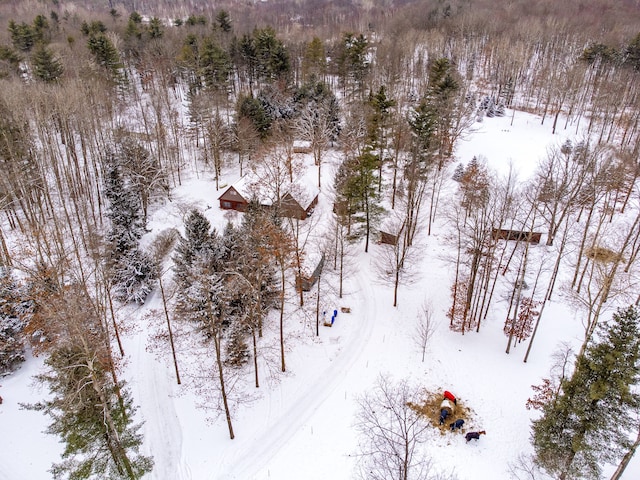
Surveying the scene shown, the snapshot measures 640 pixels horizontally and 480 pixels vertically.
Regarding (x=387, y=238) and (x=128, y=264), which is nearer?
(x=128, y=264)

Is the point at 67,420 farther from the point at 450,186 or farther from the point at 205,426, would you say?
the point at 450,186

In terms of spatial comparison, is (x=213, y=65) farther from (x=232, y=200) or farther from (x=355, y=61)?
(x=232, y=200)

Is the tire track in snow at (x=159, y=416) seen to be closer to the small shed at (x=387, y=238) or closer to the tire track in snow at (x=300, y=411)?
the tire track in snow at (x=300, y=411)

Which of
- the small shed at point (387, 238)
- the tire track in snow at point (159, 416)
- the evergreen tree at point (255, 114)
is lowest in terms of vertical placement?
the tire track in snow at point (159, 416)

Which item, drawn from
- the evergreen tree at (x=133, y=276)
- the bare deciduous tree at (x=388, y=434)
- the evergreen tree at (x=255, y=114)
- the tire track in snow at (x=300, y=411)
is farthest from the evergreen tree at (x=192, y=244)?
the evergreen tree at (x=255, y=114)

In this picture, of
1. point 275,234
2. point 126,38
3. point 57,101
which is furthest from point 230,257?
point 126,38

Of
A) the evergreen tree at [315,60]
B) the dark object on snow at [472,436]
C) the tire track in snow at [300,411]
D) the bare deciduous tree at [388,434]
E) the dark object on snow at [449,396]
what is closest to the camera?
the bare deciduous tree at [388,434]

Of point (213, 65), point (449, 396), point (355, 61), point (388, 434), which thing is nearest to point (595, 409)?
point (449, 396)
